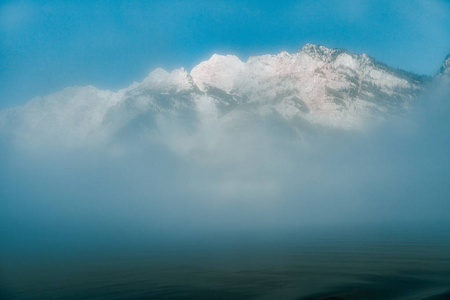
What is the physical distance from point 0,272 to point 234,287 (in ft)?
125

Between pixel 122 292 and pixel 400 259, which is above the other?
pixel 122 292

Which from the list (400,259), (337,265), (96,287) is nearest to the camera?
(96,287)

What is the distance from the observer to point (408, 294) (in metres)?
21.0

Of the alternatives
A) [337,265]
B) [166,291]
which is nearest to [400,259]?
[337,265]

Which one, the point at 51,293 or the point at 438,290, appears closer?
the point at 438,290

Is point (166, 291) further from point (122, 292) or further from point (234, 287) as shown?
point (234, 287)

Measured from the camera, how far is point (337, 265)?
118 ft

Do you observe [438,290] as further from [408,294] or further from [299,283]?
[299,283]

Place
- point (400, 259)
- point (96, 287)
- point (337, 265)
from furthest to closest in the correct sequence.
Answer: point (400, 259) → point (337, 265) → point (96, 287)

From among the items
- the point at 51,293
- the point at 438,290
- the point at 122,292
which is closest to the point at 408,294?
the point at 438,290

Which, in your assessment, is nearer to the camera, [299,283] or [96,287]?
[299,283]

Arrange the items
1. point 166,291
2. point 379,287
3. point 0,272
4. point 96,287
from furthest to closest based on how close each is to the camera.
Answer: point 0,272
point 96,287
point 166,291
point 379,287

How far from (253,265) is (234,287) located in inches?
531

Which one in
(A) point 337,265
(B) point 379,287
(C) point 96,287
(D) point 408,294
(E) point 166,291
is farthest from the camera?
(A) point 337,265
